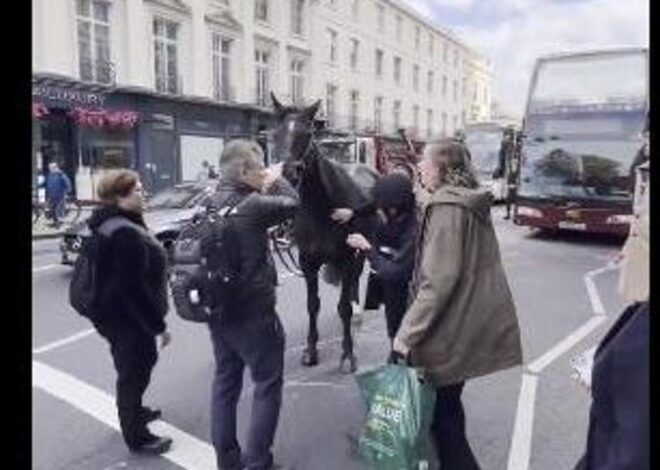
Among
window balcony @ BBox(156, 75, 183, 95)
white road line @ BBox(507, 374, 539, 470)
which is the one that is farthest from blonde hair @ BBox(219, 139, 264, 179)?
window balcony @ BBox(156, 75, 183, 95)

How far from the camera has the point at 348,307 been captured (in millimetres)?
6738

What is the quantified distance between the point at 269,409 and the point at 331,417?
4.14 feet

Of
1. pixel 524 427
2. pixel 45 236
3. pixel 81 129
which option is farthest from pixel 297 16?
pixel 524 427

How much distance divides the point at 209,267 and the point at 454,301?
1308mm

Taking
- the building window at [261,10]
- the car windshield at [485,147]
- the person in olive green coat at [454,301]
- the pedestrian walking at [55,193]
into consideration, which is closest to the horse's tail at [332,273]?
the person in olive green coat at [454,301]

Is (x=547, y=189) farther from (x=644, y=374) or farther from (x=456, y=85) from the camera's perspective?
(x=456, y=85)

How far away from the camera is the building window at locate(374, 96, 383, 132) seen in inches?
1929

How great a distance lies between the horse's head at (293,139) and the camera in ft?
20.0

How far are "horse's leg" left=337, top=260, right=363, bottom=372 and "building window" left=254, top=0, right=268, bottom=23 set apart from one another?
30.9m

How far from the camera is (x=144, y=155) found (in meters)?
29.0

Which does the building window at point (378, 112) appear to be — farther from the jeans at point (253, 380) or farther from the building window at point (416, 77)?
the jeans at point (253, 380)

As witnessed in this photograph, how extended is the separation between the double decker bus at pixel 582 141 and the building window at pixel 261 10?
21.9 m

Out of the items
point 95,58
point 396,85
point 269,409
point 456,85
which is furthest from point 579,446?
point 456,85

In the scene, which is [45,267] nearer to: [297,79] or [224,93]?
[224,93]
